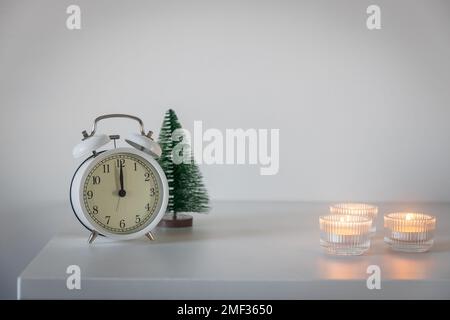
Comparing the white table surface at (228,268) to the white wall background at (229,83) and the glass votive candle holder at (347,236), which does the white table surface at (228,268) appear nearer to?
the glass votive candle holder at (347,236)

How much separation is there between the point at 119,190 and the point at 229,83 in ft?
2.00

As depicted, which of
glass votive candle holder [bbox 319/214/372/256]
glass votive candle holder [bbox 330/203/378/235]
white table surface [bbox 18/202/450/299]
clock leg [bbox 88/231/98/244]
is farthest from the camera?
glass votive candle holder [bbox 330/203/378/235]

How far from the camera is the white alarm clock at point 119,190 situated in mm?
1437

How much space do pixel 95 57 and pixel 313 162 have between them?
0.64 m

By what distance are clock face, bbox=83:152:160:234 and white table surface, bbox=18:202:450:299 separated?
1.7 inches

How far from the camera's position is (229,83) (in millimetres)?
1964

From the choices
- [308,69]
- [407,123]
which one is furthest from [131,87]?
[407,123]

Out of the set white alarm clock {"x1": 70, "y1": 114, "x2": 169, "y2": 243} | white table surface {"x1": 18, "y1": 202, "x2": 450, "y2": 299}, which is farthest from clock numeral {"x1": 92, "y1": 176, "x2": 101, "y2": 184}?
white table surface {"x1": 18, "y1": 202, "x2": 450, "y2": 299}

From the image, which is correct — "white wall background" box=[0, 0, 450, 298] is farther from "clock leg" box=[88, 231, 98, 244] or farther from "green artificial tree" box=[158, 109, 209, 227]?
"clock leg" box=[88, 231, 98, 244]

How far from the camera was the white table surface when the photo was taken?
1139 mm

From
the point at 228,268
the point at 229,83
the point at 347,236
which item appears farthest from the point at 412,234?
the point at 229,83

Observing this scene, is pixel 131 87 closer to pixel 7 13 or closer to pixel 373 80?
pixel 7 13

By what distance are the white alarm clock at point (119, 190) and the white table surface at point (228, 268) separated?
4 centimetres

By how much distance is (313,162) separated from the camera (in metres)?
1.99
